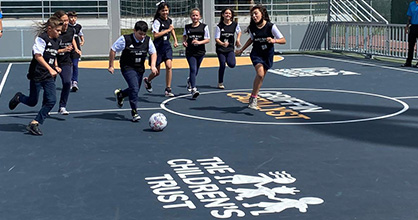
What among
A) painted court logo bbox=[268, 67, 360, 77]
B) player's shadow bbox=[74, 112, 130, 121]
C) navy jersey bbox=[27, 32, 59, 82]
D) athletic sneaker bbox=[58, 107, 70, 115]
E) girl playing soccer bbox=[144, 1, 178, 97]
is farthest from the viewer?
painted court logo bbox=[268, 67, 360, 77]

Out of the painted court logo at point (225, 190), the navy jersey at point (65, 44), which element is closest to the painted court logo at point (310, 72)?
the navy jersey at point (65, 44)

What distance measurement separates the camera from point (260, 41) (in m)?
13.0

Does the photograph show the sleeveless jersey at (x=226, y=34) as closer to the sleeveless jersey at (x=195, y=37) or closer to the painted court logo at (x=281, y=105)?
the sleeveless jersey at (x=195, y=37)

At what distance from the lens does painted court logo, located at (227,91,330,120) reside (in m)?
12.5

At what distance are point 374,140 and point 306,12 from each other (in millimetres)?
18254

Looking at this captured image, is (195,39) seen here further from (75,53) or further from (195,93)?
(75,53)

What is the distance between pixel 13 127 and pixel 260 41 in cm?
464

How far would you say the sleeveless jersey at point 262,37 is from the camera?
12977mm

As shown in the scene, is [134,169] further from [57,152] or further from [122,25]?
[122,25]

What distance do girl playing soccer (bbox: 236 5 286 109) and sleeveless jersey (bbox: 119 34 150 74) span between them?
2.20m

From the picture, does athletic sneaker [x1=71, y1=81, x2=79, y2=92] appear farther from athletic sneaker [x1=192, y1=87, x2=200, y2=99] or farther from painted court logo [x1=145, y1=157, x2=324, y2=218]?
painted court logo [x1=145, y1=157, x2=324, y2=218]

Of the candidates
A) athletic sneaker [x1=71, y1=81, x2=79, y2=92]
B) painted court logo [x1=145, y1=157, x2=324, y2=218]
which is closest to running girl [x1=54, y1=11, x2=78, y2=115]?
athletic sneaker [x1=71, y1=81, x2=79, y2=92]

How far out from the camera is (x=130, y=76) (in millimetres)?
11922

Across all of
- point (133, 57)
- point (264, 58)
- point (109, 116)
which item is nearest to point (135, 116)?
point (109, 116)
